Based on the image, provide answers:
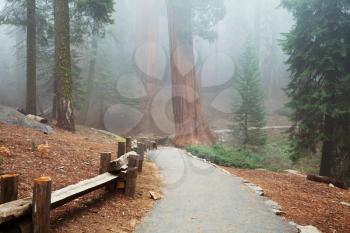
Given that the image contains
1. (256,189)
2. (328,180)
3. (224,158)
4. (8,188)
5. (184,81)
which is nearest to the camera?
(8,188)

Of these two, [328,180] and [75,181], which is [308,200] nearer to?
[328,180]

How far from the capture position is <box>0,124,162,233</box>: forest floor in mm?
5168

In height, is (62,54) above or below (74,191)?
above

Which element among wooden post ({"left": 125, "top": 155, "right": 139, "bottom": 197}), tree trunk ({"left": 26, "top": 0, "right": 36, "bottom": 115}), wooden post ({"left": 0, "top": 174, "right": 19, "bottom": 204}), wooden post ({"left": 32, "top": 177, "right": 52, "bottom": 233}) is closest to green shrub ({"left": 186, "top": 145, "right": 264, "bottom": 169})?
wooden post ({"left": 125, "top": 155, "right": 139, "bottom": 197})

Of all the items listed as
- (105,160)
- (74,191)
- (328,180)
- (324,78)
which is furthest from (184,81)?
(74,191)

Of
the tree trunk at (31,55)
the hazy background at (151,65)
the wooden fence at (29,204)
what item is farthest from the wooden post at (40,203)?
the hazy background at (151,65)

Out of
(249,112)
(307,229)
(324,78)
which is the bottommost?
(307,229)

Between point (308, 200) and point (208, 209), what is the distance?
2909 millimetres

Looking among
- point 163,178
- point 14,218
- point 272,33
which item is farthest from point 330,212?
point 272,33

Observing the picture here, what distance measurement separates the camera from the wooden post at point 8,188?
4.23 meters

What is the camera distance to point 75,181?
21.8 ft

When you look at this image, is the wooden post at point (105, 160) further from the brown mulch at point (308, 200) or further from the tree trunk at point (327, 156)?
the tree trunk at point (327, 156)

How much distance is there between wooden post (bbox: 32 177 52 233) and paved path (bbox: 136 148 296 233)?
159 centimetres

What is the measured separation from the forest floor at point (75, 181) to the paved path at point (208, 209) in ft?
1.14
